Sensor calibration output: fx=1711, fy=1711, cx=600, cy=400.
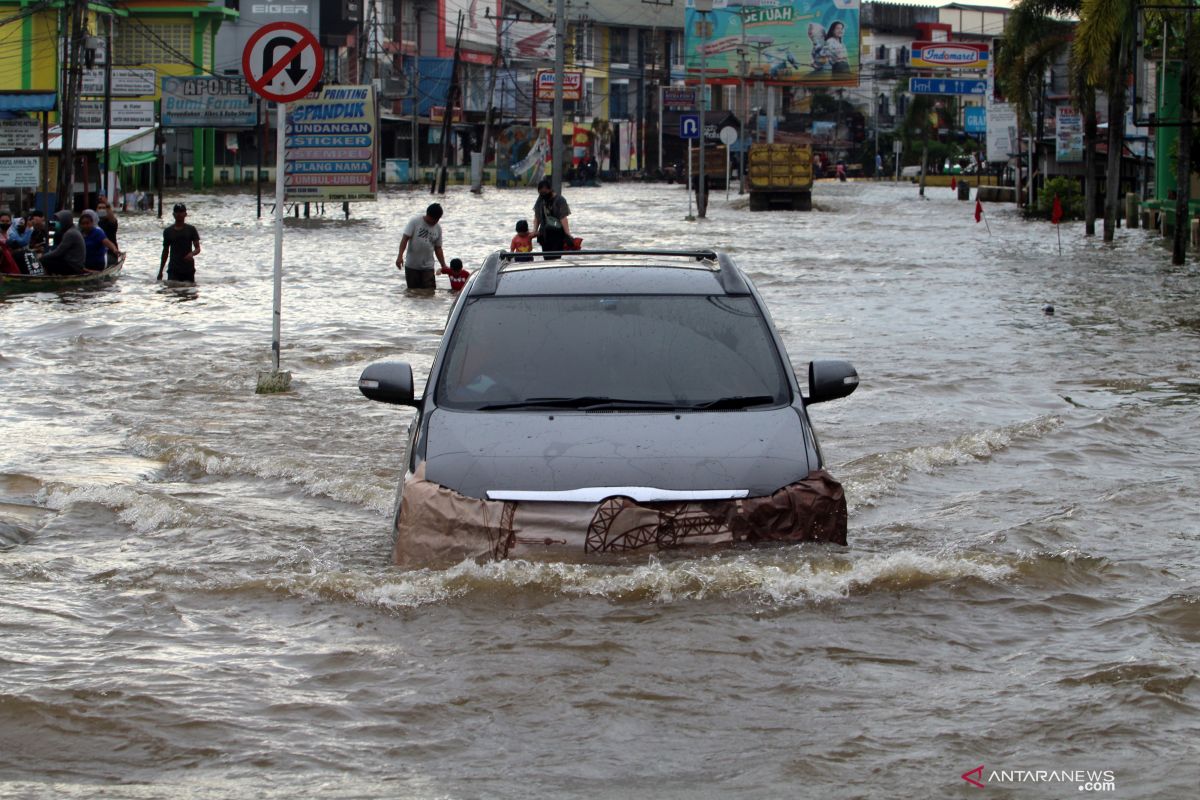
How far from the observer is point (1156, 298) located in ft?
74.9

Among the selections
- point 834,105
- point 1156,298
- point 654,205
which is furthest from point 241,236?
point 834,105

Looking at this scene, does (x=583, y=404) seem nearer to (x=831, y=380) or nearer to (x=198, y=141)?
(x=831, y=380)

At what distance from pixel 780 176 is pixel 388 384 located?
50.0m

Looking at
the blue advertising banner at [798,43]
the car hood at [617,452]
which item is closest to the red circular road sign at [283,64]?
the car hood at [617,452]

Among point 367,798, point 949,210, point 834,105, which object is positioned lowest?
point 367,798

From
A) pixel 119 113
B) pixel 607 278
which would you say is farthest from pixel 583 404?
pixel 119 113

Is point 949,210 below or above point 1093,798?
above

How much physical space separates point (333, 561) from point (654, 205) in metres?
54.8

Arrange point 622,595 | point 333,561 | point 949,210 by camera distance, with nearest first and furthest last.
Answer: point 622,595 → point 333,561 → point 949,210

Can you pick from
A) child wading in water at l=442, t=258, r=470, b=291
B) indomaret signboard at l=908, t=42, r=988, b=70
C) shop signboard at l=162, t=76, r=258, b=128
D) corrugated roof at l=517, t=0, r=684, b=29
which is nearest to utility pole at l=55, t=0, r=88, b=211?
child wading in water at l=442, t=258, r=470, b=291

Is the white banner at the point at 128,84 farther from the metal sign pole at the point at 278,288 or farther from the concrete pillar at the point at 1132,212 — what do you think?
the metal sign pole at the point at 278,288

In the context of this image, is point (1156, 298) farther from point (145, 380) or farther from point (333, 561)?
point (333, 561)

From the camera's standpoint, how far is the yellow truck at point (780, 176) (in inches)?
2207

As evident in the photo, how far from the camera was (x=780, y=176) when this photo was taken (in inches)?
2208
